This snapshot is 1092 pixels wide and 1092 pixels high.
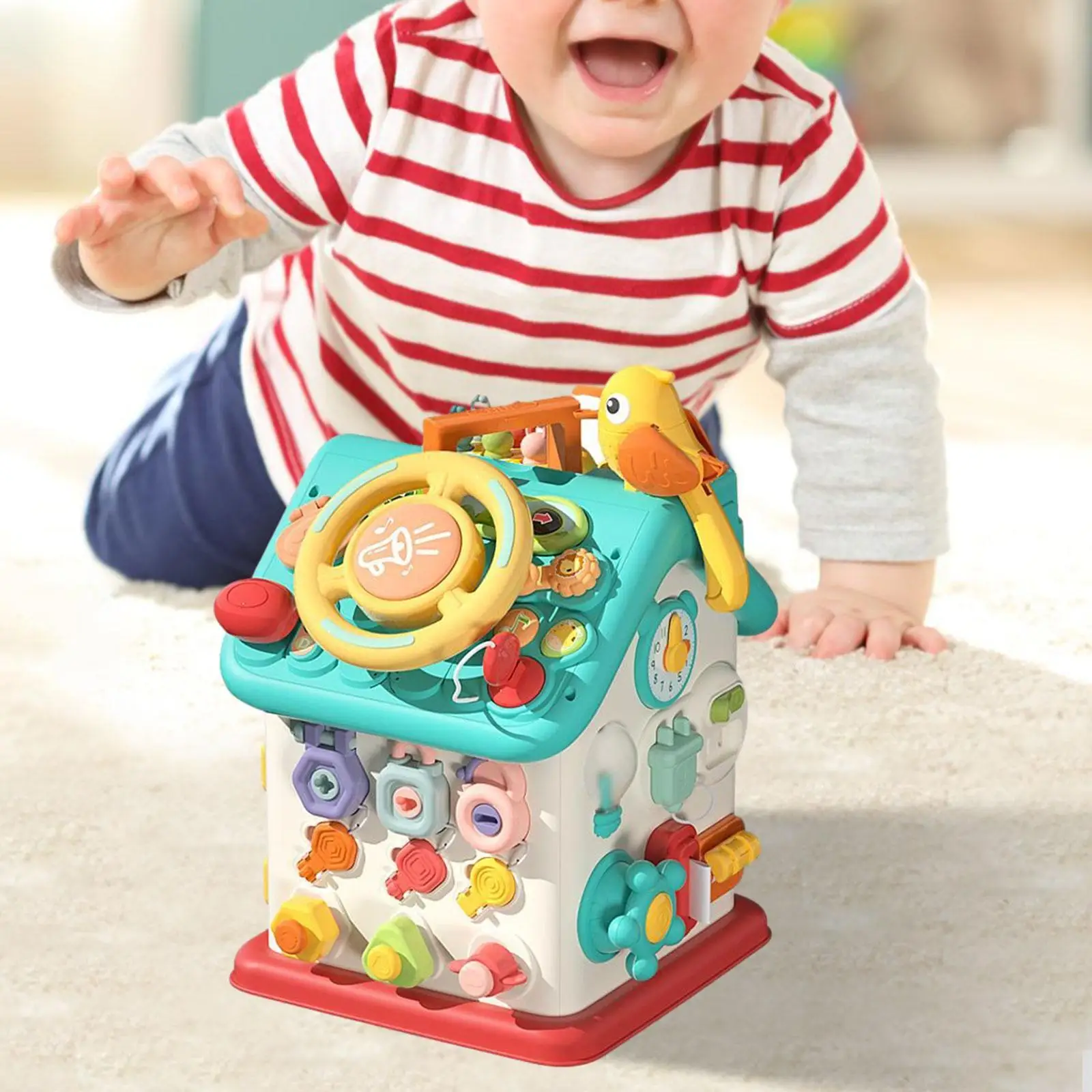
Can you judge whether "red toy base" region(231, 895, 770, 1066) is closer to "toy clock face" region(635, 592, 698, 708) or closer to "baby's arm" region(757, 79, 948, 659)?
"toy clock face" region(635, 592, 698, 708)

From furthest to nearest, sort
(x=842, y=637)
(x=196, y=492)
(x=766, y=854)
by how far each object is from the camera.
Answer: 1. (x=196, y=492)
2. (x=842, y=637)
3. (x=766, y=854)

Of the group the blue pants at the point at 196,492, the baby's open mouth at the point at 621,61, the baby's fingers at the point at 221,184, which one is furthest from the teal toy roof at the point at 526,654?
the blue pants at the point at 196,492

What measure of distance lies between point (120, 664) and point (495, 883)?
1.47 feet

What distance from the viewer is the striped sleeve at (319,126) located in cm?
109

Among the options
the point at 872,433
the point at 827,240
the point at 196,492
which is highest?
the point at 827,240

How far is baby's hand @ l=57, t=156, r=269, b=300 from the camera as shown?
0.91 m

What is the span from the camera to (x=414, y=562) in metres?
0.69

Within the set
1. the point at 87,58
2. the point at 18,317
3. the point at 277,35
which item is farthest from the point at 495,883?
the point at 87,58

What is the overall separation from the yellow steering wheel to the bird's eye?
2.0 inches

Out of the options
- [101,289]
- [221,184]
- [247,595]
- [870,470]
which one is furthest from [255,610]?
[870,470]

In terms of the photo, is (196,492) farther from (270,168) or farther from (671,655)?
(671,655)

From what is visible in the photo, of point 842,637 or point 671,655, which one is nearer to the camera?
point 671,655

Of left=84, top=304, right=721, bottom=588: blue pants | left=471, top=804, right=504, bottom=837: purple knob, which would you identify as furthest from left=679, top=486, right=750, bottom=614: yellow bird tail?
left=84, top=304, right=721, bottom=588: blue pants

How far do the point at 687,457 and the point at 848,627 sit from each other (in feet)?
1.33
